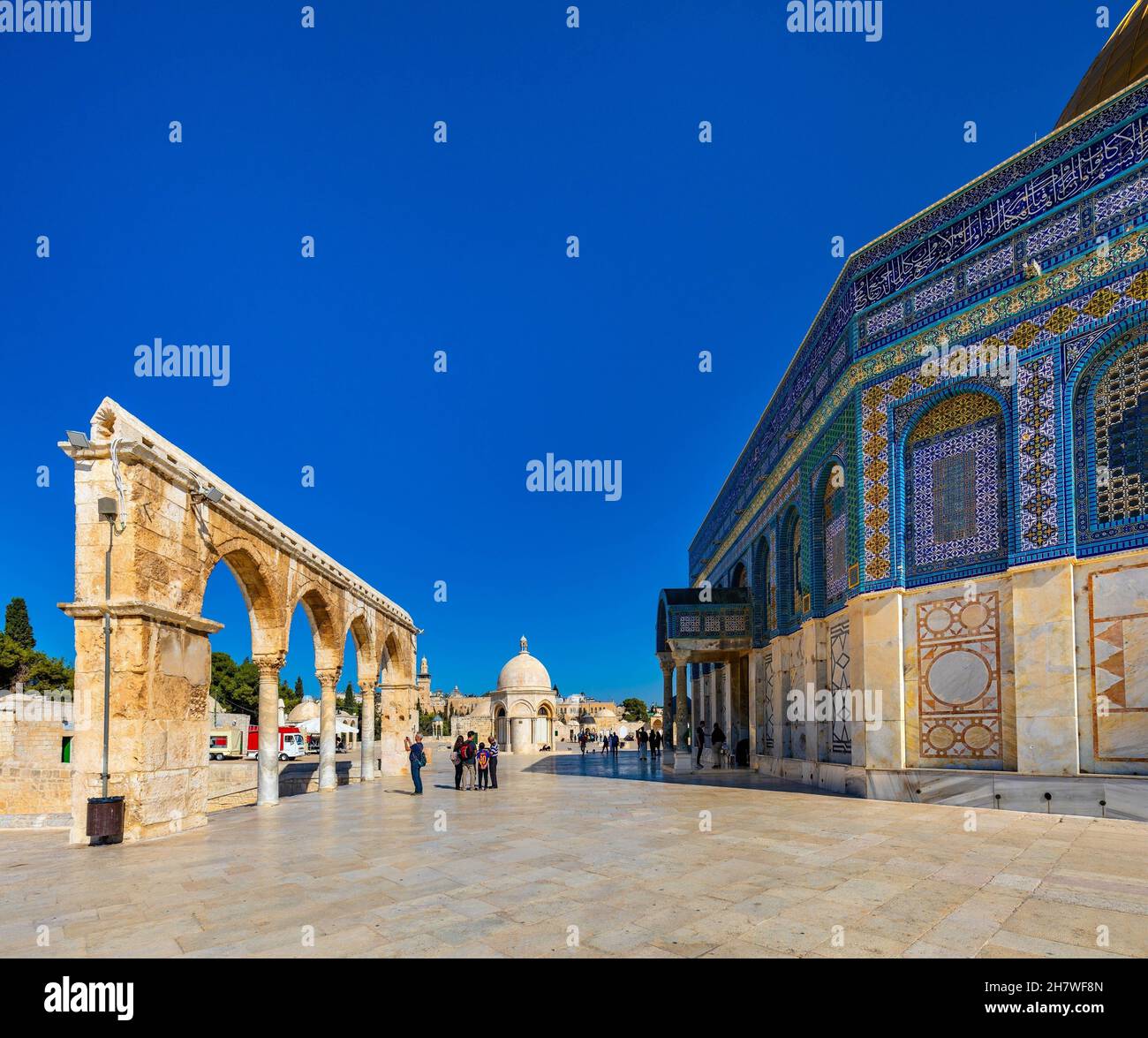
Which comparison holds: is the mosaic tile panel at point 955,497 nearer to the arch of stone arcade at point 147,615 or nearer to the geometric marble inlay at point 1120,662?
the geometric marble inlay at point 1120,662

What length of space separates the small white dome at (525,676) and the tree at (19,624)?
26746 millimetres

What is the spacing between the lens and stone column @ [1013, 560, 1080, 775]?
33.6 feet

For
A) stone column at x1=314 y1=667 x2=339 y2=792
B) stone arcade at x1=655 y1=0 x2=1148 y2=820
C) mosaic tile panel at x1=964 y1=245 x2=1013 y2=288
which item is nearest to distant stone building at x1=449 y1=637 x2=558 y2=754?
stone column at x1=314 y1=667 x2=339 y2=792

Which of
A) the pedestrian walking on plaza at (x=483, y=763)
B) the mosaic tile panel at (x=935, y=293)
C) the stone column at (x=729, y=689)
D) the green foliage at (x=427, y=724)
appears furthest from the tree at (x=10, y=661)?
the mosaic tile panel at (x=935, y=293)

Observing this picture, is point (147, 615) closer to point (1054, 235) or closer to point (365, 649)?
point (365, 649)

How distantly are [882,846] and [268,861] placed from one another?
6144 millimetres

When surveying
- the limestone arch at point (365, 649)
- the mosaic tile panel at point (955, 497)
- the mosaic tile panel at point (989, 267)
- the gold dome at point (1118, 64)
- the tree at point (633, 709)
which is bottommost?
the tree at point (633, 709)

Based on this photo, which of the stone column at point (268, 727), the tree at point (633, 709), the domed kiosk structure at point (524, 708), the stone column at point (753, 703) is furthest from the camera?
the tree at point (633, 709)

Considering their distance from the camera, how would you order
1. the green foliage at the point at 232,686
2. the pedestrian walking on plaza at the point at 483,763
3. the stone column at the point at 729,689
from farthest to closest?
the green foliage at the point at 232,686 < the stone column at the point at 729,689 < the pedestrian walking on plaza at the point at 483,763

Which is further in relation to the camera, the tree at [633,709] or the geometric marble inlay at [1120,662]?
the tree at [633,709]

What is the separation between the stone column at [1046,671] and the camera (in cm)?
1025

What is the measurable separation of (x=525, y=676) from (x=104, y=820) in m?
41.2
